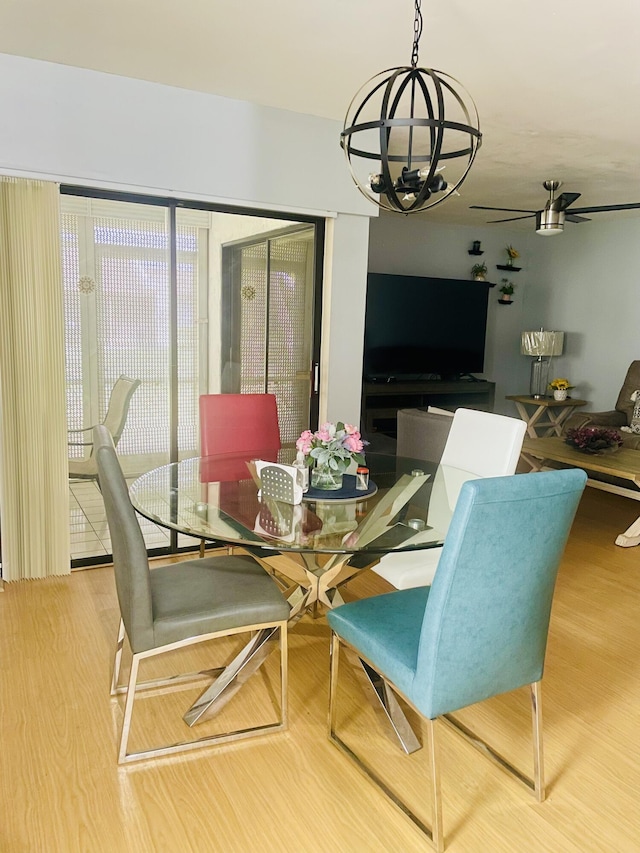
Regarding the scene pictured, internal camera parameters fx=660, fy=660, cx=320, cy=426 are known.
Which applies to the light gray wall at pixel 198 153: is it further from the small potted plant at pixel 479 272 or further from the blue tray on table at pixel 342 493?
the small potted plant at pixel 479 272

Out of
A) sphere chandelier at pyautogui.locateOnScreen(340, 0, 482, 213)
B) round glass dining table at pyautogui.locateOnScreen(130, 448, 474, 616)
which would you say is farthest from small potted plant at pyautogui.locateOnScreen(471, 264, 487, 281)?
round glass dining table at pyautogui.locateOnScreen(130, 448, 474, 616)

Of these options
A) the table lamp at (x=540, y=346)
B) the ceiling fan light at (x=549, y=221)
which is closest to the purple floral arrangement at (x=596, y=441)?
the ceiling fan light at (x=549, y=221)

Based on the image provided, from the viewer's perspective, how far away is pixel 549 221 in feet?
15.3

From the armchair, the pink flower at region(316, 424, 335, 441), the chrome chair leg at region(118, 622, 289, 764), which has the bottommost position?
the chrome chair leg at region(118, 622, 289, 764)

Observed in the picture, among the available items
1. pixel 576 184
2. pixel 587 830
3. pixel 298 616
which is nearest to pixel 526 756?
pixel 587 830

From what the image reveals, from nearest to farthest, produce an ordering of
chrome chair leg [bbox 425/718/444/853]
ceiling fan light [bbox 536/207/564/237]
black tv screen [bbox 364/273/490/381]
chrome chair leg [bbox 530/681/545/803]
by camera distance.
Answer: chrome chair leg [bbox 425/718/444/853], chrome chair leg [bbox 530/681/545/803], ceiling fan light [bbox 536/207/564/237], black tv screen [bbox 364/273/490/381]

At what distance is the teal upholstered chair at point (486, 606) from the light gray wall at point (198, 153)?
8.14 ft

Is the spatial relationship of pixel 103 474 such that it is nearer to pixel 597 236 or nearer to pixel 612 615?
pixel 612 615

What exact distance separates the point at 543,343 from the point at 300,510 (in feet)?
16.6

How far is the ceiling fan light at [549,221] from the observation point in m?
4.62

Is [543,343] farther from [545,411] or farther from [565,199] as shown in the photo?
[565,199]

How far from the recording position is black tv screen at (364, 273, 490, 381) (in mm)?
6223

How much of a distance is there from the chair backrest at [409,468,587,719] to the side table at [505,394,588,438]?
4954 millimetres

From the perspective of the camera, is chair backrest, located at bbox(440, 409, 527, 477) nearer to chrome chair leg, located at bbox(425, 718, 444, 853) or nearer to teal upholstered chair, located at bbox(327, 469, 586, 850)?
teal upholstered chair, located at bbox(327, 469, 586, 850)
